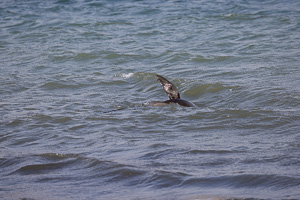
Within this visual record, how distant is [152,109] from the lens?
6074mm

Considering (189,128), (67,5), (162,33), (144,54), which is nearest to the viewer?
(189,128)

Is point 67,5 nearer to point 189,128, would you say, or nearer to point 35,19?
point 35,19

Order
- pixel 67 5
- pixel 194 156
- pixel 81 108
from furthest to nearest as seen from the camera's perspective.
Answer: pixel 67 5
pixel 81 108
pixel 194 156

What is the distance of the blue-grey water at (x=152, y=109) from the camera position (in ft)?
12.1

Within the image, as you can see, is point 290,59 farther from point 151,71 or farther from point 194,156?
point 194,156

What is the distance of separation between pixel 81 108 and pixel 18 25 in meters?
9.38

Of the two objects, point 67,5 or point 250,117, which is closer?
point 250,117

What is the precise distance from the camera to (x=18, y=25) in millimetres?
14938

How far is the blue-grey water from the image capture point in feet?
12.1

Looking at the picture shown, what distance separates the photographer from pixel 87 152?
446cm

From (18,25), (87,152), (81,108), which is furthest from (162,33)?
(87,152)

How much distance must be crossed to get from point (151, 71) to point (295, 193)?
18.8 feet

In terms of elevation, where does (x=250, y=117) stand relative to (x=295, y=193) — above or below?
below

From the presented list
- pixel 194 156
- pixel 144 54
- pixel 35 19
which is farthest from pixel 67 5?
pixel 194 156
